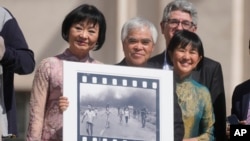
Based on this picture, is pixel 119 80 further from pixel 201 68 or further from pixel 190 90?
pixel 201 68

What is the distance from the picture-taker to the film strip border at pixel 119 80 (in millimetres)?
5285

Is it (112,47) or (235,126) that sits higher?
(112,47)

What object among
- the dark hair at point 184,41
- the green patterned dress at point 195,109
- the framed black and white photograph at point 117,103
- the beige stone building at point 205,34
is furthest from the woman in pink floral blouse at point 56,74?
the beige stone building at point 205,34

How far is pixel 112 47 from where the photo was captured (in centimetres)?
739

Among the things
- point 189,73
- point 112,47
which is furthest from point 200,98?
point 112,47

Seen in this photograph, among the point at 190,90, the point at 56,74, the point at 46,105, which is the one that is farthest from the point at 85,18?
the point at 190,90

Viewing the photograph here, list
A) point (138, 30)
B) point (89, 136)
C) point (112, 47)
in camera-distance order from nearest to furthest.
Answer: point (89, 136), point (138, 30), point (112, 47)

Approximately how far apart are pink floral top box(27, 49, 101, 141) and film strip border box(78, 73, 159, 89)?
0.15 meters

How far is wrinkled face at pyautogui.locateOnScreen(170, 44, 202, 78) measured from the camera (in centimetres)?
565

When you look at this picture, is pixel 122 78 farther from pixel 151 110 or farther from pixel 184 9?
pixel 184 9

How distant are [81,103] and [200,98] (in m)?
0.69

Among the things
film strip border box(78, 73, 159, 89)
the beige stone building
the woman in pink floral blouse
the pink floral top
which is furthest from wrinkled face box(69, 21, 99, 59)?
the beige stone building

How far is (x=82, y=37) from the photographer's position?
543 cm

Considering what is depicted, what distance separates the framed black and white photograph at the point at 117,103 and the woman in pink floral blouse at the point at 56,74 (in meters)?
0.14
